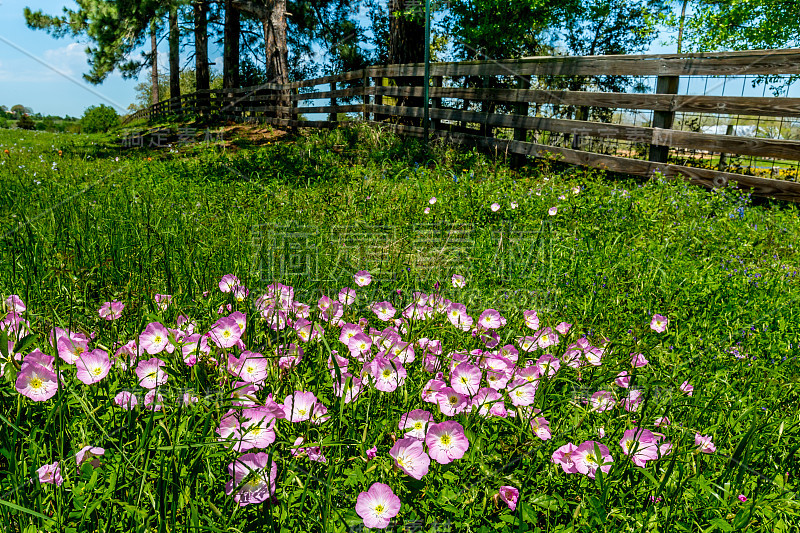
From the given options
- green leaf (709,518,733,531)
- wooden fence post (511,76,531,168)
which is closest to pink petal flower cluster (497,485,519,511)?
green leaf (709,518,733,531)

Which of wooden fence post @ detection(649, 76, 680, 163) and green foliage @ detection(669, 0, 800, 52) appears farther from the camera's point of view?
green foliage @ detection(669, 0, 800, 52)

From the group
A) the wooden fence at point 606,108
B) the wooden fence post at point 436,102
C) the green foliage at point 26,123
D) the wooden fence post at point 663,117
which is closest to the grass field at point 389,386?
the wooden fence at point 606,108

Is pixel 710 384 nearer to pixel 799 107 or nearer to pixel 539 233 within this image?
pixel 539 233

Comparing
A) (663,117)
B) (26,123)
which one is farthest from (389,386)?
(26,123)

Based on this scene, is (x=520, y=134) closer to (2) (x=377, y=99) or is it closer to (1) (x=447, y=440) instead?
(2) (x=377, y=99)

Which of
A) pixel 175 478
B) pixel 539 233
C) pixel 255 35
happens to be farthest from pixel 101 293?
pixel 255 35

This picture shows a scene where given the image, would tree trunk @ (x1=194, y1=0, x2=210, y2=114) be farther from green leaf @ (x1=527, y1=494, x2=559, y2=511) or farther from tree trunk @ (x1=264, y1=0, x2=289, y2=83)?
green leaf @ (x1=527, y1=494, x2=559, y2=511)

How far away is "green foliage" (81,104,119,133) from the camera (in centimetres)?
2914

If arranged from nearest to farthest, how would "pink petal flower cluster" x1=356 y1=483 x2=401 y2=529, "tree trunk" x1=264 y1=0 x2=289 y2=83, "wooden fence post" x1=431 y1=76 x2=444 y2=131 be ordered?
1. "pink petal flower cluster" x1=356 y1=483 x2=401 y2=529
2. "wooden fence post" x1=431 y1=76 x2=444 y2=131
3. "tree trunk" x1=264 y1=0 x2=289 y2=83

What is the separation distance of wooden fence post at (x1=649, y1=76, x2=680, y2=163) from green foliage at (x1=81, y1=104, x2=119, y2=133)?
30.1 m

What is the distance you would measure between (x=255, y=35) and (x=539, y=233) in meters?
27.7

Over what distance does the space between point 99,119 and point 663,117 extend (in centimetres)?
3226

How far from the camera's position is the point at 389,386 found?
4.92 feet

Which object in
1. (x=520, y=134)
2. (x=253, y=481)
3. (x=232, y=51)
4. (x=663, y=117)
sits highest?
(x=232, y=51)
